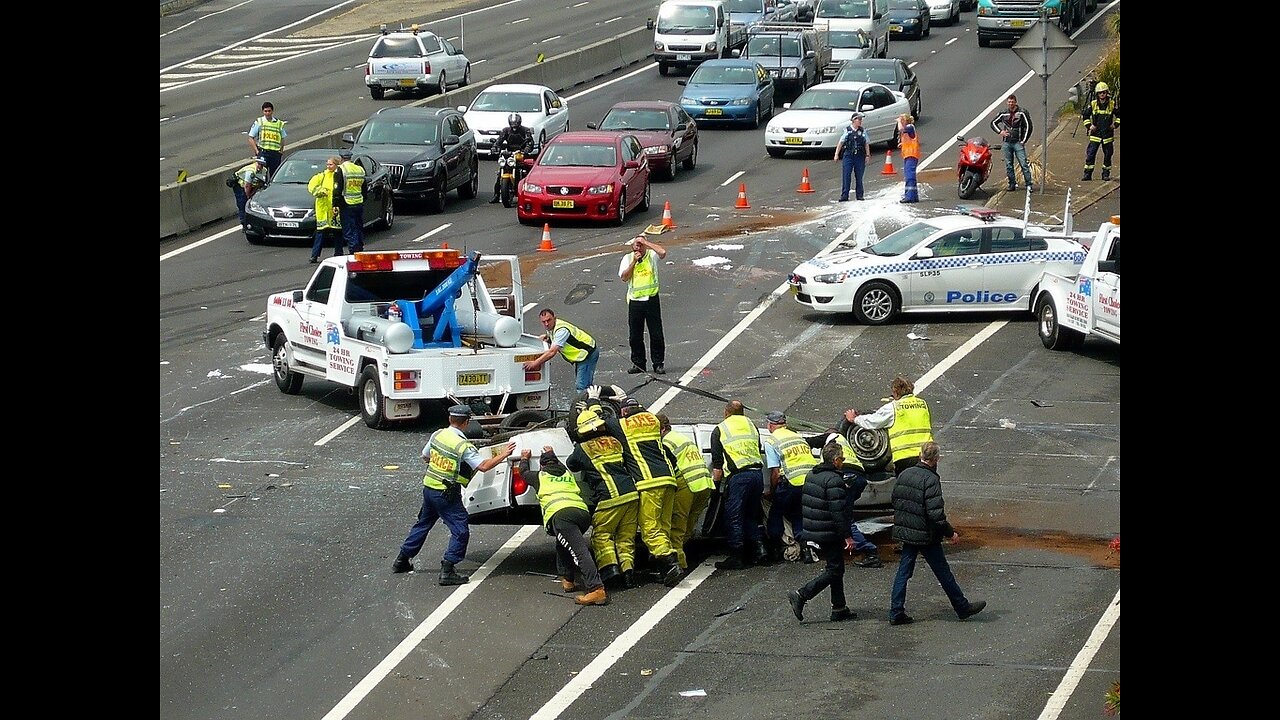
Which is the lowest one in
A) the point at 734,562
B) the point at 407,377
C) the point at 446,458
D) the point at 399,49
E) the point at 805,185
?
the point at 805,185

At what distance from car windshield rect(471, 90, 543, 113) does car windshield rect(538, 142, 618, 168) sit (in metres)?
6.31

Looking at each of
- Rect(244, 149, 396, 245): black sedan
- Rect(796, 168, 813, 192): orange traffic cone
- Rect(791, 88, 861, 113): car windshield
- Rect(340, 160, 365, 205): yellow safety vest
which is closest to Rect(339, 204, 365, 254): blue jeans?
Rect(340, 160, 365, 205): yellow safety vest

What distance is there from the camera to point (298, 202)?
28594mm

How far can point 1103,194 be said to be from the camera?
30391mm

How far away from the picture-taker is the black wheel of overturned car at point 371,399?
18.2 meters

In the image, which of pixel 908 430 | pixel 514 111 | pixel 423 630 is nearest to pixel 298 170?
pixel 514 111

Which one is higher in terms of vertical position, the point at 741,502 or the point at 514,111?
the point at 741,502

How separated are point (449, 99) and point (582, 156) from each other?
39.2 ft

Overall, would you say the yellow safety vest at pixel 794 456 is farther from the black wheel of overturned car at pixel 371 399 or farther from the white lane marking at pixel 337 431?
the white lane marking at pixel 337 431

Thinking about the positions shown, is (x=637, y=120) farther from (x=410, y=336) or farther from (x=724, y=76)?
(x=410, y=336)

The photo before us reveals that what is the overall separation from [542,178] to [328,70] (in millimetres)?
22261

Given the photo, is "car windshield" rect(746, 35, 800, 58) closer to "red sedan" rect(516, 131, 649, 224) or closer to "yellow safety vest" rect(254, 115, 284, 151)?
"red sedan" rect(516, 131, 649, 224)

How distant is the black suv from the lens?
31156 mm
